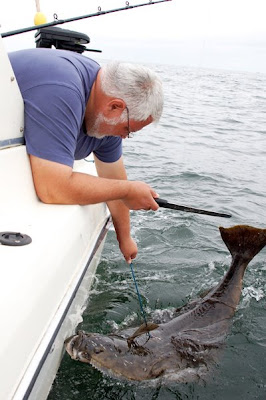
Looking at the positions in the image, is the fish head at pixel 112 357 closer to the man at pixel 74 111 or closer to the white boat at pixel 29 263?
the white boat at pixel 29 263

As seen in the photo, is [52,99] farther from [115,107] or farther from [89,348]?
[89,348]

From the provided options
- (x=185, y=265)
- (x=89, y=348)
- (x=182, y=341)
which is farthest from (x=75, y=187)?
(x=185, y=265)

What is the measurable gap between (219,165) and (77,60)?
22.8ft

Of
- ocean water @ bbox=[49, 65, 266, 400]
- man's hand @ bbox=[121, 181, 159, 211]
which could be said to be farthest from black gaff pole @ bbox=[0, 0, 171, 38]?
ocean water @ bbox=[49, 65, 266, 400]

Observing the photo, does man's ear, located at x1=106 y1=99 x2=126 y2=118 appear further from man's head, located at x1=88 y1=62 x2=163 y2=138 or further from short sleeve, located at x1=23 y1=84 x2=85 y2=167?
short sleeve, located at x1=23 y1=84 x2=85 y2=167

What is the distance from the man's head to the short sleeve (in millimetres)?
236

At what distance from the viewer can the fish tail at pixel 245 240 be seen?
3770 mm

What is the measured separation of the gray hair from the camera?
2.56 m

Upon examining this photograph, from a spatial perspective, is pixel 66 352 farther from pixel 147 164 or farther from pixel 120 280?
pixel 147 164

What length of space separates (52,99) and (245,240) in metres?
2.18

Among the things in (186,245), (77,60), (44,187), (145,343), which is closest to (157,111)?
(77,60)

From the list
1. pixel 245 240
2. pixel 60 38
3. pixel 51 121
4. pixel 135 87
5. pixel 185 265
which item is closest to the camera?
pixel 51 121

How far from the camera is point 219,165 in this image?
9.36 metres

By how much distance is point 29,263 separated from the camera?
1863 mm
